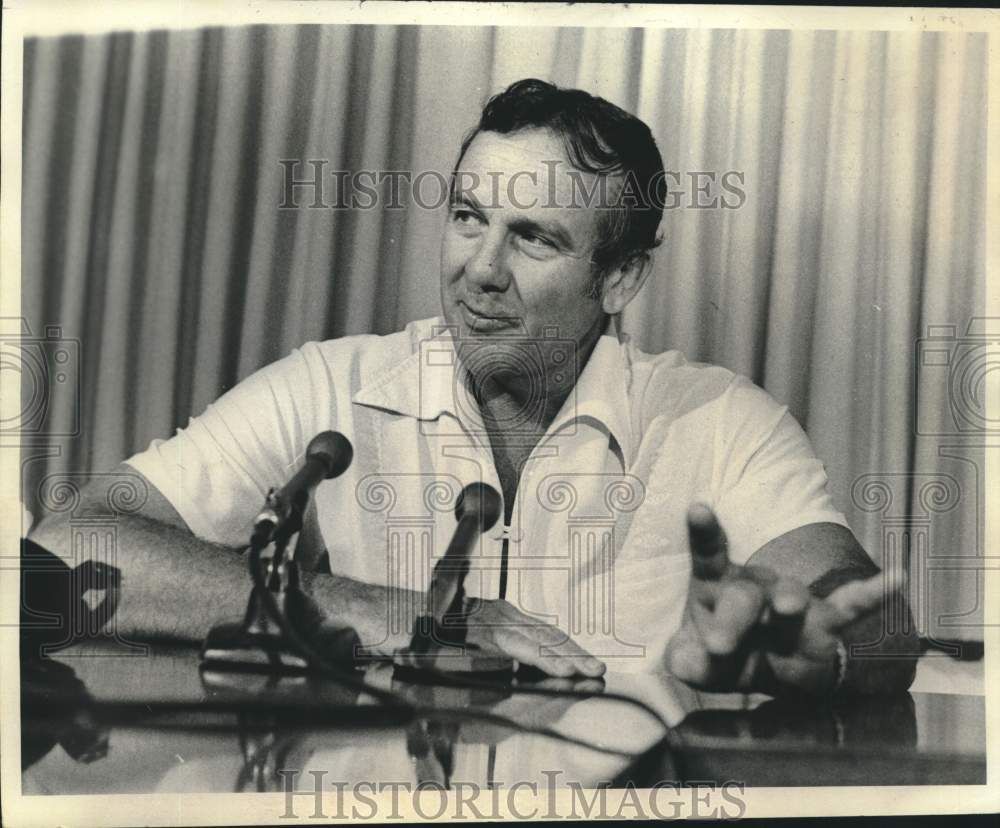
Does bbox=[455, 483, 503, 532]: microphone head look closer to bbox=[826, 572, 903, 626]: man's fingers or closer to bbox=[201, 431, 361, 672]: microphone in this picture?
bbox=[201, 431, 361, 672]: microphone

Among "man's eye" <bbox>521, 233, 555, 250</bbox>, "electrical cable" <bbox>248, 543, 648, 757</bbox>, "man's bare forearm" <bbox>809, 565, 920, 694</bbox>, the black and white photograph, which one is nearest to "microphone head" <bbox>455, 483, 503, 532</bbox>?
the black and white photograph

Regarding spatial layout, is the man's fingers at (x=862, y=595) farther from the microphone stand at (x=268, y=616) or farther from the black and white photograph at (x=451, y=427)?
the microphone stand at (x=268, y=616)

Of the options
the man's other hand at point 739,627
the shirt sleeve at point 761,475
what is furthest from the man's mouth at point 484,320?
the man's other hand at point 739,627

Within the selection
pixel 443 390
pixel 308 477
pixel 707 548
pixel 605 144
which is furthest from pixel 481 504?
pixel 605 144

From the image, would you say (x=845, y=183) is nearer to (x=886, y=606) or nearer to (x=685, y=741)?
(x=886, y=606)

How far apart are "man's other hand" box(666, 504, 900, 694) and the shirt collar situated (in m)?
0.31

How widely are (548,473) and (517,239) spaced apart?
48cm

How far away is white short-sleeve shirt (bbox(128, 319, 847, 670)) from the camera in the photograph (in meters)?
2.34

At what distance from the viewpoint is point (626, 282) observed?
2.37m

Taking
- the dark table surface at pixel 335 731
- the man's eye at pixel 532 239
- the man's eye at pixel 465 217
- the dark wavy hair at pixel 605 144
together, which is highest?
the dark wavy hair at pixel 605 144

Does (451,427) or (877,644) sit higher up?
(451,427)

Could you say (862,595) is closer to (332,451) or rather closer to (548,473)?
(548,473)

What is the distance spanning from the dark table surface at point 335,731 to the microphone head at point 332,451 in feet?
1.40

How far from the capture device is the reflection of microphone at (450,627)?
7.62ft
